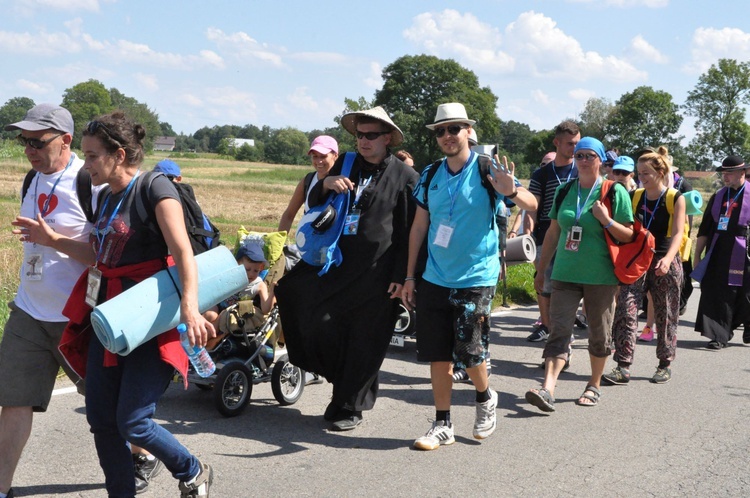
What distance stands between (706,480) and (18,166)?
4204 cm

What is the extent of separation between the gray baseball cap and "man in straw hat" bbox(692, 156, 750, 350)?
23.6 ft

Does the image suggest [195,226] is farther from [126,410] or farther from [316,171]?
[126,410]

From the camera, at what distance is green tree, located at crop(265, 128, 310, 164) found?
97812mm

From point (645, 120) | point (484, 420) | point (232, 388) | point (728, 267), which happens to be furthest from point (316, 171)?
point (645, 120)

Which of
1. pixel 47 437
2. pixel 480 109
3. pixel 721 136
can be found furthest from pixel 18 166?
pixel 721 136

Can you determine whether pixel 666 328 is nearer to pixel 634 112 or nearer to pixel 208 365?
pixel 208 365

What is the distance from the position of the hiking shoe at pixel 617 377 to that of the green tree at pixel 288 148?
290 ft

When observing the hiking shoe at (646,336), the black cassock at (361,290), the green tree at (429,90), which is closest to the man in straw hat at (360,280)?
the black cassock at (361,290)

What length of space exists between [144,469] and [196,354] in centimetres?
105

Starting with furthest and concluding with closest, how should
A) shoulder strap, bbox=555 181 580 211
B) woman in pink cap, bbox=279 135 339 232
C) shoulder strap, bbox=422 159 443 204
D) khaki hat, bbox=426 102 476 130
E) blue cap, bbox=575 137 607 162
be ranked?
woman in pink cap, bbox=279 135 339 232 < shoulder strap, bbox=555 181 580 211 < blue cap, bbox=575 137 607 162 < shoulder strap, bbox=422 159 443 204 < khaki hat, bbox=426 102 476 130

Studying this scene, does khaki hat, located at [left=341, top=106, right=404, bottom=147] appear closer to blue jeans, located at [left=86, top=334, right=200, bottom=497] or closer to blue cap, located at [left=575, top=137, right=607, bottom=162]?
blue cap, located at [left=575, top=137, right=607, bottom=162]

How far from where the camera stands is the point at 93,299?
3.57m

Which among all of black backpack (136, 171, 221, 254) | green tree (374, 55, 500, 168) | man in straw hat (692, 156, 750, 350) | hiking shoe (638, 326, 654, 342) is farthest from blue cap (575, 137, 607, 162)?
green tree (374, 55, 500, 168)

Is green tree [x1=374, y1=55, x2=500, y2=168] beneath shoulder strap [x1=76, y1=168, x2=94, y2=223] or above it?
above
